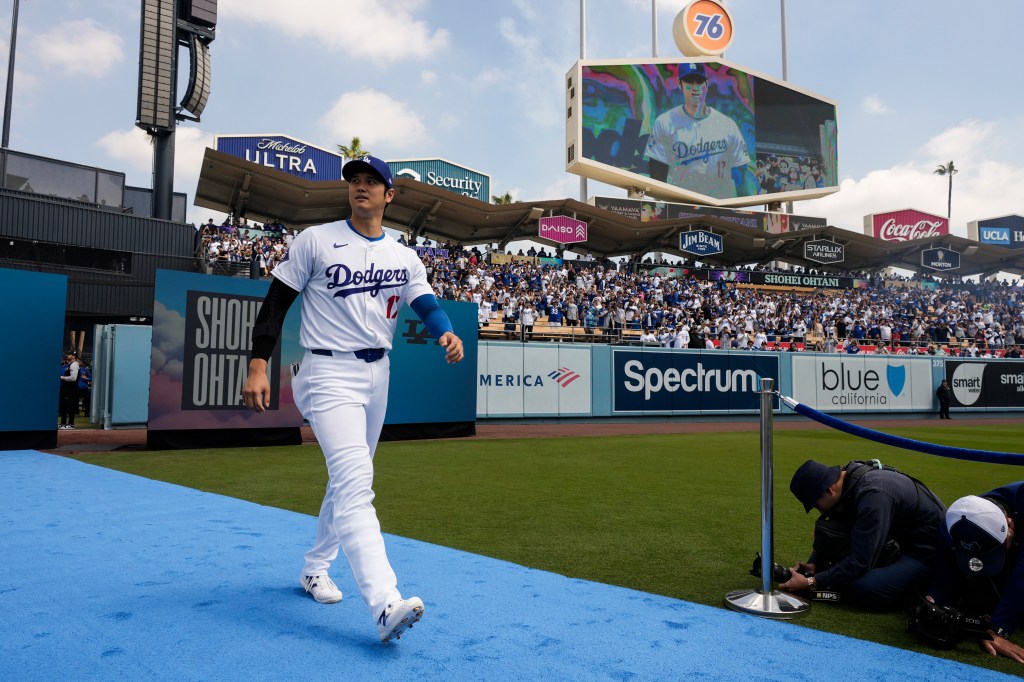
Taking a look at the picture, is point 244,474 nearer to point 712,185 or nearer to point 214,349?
point 214,349

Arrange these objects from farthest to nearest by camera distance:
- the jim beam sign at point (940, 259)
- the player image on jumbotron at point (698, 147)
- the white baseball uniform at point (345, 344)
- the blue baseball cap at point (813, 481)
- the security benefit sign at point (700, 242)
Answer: the jim beam sign at point (940, 259), the player image on jumbotron at point (698, 147), the security benefit sign at point (700, 242), the blue baseball cap at point (813, 481), the white baseball uniform at point (345, 344)

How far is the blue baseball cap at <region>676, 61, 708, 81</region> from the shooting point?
46469mm

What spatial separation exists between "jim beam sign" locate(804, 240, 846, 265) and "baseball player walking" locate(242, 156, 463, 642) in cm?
4417

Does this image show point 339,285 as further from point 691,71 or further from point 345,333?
point 691,71

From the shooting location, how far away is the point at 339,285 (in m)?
3.39

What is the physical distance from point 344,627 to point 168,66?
80.5 ft

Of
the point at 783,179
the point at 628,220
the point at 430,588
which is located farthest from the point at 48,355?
the point at 783,179

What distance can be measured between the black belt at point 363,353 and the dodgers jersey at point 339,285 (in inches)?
1.0

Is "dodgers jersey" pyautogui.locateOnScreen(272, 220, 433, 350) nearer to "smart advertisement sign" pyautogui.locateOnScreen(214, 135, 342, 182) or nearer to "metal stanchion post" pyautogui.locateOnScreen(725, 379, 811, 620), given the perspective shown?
"metal stanchion post" pyautogui.locateOnScreen(725, 379, 811, 620)

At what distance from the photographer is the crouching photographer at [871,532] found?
3686 mm

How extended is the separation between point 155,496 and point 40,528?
169 centimetres

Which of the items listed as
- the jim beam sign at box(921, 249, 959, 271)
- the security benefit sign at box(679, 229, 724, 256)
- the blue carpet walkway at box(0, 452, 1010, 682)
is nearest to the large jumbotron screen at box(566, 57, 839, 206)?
the security benefit sign at box(679, 229, 724, 256)

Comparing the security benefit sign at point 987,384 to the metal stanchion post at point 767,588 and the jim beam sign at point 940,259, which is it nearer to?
the jim beam sign at point 940,259

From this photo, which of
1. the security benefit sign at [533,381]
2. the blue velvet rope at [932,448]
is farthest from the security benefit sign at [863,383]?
the blue velvet rope at [932,448]
